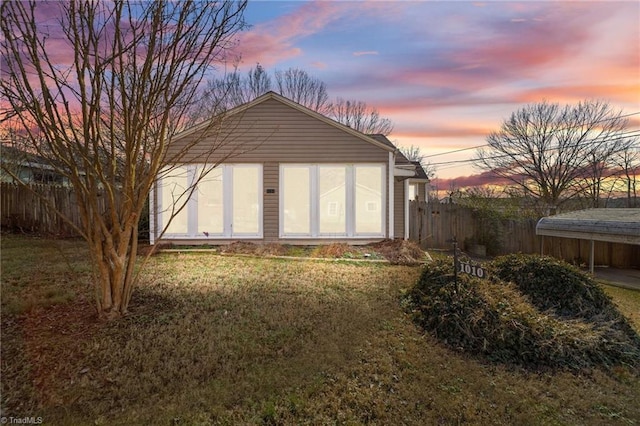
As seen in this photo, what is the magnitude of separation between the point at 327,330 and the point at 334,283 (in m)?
2.18

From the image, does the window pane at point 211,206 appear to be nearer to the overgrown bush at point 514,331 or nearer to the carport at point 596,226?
the overgrown bush at point 514,331

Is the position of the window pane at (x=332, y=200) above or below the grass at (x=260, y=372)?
above

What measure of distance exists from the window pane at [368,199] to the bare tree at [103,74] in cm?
698

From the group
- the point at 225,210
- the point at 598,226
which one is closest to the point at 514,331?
the point at 598,226

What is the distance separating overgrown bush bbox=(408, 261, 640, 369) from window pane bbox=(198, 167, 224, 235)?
7230mm

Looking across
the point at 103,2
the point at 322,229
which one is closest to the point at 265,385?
the point at 103,2

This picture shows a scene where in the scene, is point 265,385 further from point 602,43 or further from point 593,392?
point 602,43

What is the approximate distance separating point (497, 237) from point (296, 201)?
679 cm

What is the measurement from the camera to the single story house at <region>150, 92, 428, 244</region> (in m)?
10.6

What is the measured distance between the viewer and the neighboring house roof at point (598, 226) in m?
7.71

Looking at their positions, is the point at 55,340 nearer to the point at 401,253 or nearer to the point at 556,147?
the point at 401,253

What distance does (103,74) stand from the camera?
12.3ft

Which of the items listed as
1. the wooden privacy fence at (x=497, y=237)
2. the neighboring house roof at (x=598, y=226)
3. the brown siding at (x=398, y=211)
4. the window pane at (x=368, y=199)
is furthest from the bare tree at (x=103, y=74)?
the wooden privacy fence at (x=497, y=237)

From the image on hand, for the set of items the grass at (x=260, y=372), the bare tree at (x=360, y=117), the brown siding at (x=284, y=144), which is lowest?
the grass at (x=260, y=372)
